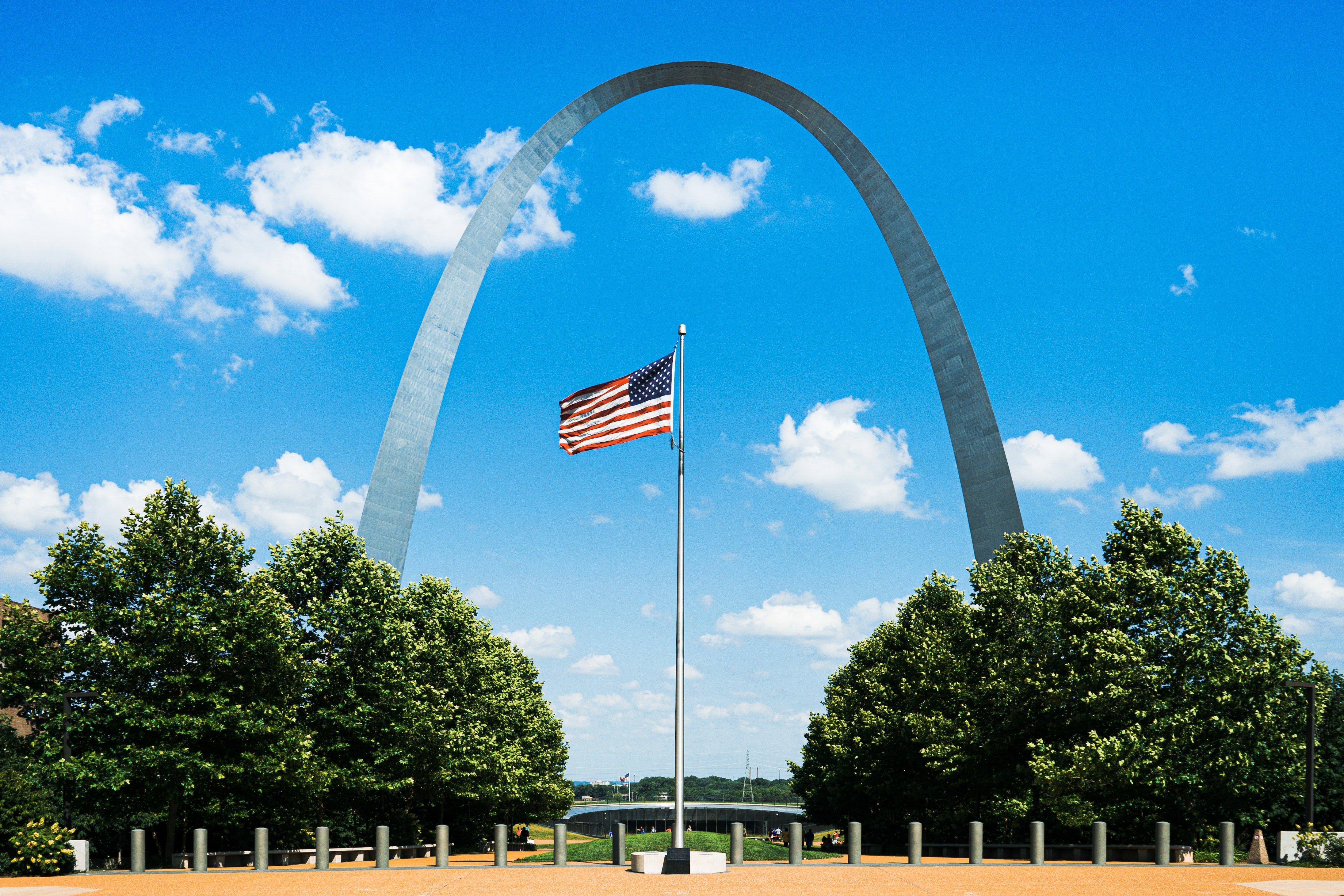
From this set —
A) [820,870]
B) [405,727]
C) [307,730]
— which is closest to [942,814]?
[820,870]

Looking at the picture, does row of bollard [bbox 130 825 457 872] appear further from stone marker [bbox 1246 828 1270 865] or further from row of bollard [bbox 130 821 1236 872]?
stone marker [bbox 1246 828 1270 865]

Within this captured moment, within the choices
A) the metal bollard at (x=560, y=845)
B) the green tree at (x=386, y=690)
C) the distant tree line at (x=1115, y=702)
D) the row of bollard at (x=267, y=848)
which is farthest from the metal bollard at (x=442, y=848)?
the distant tree line at (x=1115, y=702)

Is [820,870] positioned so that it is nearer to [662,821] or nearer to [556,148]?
[556,148]

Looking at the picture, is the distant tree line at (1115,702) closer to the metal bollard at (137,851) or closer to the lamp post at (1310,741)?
the lamp post at (1310,741)

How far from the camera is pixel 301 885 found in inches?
915

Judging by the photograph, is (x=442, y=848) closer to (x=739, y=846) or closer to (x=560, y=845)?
(x=560, y=845)

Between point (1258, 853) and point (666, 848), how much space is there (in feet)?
68.4

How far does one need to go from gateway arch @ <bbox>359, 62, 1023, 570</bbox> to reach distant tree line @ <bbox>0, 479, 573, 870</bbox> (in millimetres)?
10434

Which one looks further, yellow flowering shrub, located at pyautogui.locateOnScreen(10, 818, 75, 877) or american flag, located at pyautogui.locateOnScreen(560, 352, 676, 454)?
american flag, located at pyautogui.locateOnScreen(560, 352, 676, 454)

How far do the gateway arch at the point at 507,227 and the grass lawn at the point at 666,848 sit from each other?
49.9 feet

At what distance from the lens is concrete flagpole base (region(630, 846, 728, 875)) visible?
24.6 metres

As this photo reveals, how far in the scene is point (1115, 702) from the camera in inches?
1325

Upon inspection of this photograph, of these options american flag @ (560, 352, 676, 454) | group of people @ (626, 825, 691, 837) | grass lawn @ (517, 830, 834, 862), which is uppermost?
american flag @ (560, 352, 676, 454)

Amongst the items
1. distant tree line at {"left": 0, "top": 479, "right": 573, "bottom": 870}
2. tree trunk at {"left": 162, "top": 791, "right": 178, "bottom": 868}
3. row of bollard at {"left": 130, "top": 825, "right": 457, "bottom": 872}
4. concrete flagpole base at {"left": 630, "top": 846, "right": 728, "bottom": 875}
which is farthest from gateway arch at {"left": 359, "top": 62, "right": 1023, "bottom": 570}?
concrete flagpole base at {"left": 630, "top": 846, "right": 728, "bottom": 875}
